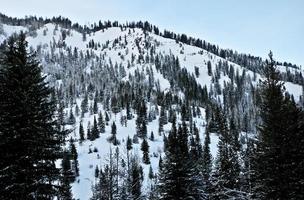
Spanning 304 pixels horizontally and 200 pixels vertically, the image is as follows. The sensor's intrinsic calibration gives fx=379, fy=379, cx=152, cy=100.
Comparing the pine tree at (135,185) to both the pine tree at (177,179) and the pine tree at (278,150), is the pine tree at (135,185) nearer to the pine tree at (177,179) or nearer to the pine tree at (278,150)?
the pine tree at (177,179)

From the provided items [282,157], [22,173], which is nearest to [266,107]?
[282,157]

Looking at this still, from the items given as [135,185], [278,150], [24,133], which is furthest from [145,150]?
[24,133]

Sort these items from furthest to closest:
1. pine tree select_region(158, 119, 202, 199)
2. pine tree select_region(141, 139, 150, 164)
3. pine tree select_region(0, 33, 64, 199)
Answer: pine tree select_region(141, 139, 150, 164) < pine tree select_region(158, 119, 202, 199) < pine tree select_region(0, 33, 64, 199)

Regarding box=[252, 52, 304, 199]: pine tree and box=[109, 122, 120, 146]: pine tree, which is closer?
box=[252, 52, 304, 199]: pine tree

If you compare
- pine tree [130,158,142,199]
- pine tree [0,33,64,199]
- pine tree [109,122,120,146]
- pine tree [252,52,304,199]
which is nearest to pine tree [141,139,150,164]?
pine tree [109,122,120,146]

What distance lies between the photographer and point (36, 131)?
677 inches

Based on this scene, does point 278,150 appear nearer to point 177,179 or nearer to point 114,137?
point 177,179

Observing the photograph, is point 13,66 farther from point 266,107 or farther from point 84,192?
point 84,192

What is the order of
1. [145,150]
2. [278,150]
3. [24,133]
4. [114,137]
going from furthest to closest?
1. [114,137]
2. [145,150]
3. [278,150]
4. [24,133]

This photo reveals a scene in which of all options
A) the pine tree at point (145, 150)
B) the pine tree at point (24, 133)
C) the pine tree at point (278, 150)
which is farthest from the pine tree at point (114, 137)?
the pine tree at point (24, 133)

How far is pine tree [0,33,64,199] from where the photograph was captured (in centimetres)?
1631

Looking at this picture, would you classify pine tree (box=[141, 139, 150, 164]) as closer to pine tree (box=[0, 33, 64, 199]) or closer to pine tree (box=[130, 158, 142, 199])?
pine tree (box=[130, 158, 142, 199])

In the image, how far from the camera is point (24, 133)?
17.0 m

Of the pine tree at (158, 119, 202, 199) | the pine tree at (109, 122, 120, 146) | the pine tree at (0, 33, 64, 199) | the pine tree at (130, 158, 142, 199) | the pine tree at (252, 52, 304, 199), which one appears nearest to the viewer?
the pine tree at (0, 33, 64, 199)
